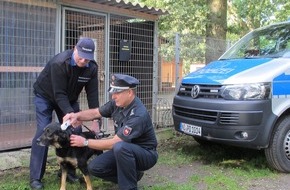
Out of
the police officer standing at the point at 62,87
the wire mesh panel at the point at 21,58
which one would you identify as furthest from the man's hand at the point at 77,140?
Result: the wire mesh panel at the point at 21,58

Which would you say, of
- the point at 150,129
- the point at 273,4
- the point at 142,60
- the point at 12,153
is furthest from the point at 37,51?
the point at 273,4

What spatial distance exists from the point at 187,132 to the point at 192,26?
9.07 meters

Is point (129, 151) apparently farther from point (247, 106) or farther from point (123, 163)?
point (247, 106)

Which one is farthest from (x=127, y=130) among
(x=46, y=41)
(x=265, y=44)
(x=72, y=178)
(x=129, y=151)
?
(x=265, y=44)

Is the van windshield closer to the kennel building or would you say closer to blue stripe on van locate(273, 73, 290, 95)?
blue stripe on van locate(273, 73, 290, 95)

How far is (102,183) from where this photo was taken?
5.05 meters

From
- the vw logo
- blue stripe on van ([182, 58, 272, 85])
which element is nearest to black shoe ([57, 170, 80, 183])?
the vw logo

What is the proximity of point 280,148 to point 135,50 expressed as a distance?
147 inches

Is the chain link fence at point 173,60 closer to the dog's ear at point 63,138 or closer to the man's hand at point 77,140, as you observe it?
the dog's ear at point 63,138

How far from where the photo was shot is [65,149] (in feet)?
14.5

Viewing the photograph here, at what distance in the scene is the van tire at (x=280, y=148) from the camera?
18.0ft

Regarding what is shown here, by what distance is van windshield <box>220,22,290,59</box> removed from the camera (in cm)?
626

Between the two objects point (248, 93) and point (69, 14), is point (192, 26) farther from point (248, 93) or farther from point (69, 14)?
point (248, 93)

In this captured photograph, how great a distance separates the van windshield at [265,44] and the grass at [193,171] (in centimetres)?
164
